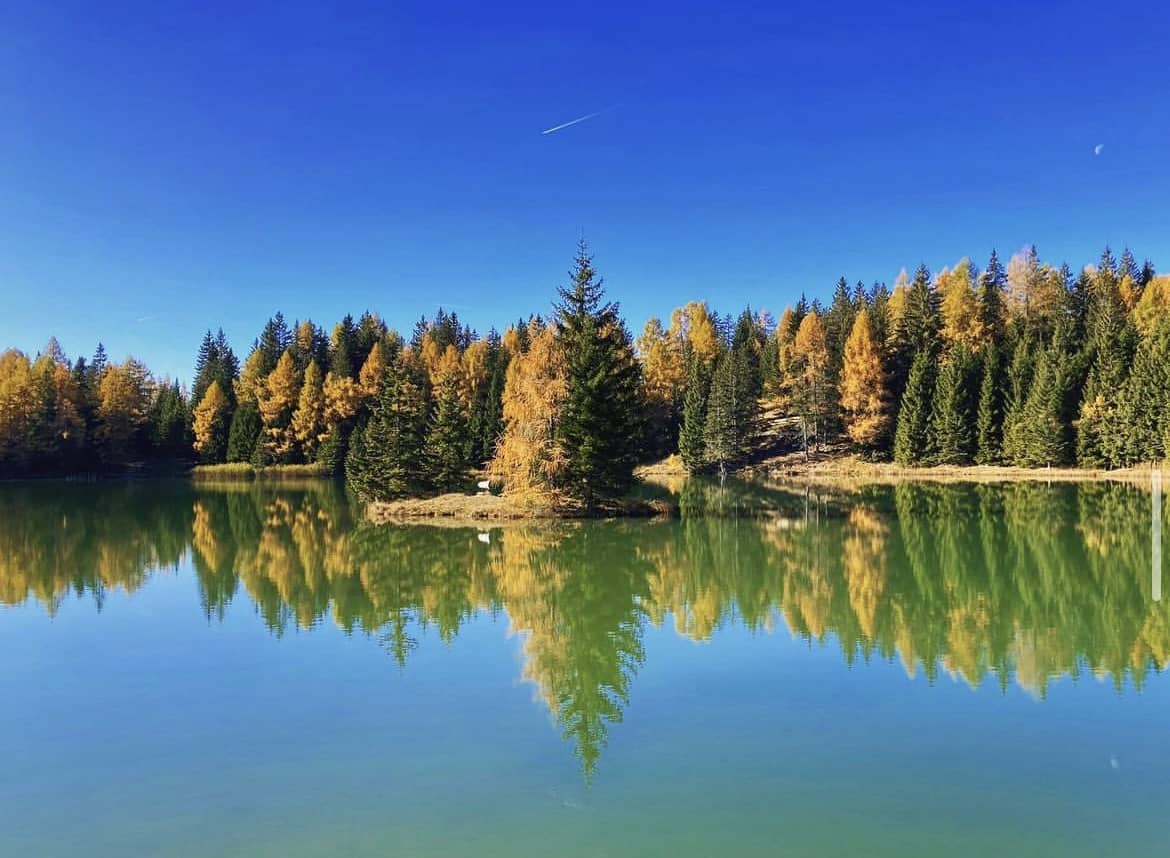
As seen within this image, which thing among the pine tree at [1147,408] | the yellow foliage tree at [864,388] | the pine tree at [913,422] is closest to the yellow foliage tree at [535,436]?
the pine tree at [913,422]

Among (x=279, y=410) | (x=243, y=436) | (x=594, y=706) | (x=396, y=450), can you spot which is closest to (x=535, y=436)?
(x=396, y=450)

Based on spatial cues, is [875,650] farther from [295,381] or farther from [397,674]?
[295,381]

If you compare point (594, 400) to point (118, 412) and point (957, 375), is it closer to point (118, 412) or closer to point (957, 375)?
point (957, 375)

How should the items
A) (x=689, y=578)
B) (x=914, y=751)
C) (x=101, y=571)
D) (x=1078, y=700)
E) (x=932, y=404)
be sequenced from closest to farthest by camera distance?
1. (x=914, y=751)
2. (x=1078, y=700)
3. (x=689, y=578)
4. (x=101, y=571)
5. (x=932, y=404)

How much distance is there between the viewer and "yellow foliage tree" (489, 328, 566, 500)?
32250 mm

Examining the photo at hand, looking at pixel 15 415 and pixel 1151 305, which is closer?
pixel 1151 305

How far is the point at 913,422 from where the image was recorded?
63938mm

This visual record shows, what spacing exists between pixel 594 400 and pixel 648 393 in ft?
140

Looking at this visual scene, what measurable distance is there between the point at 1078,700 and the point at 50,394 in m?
86.8

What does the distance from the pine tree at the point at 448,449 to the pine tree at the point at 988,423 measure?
4188 centimetres

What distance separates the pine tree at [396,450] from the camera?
122ft

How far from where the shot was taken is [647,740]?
30.8ft

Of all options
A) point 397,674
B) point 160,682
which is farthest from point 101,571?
point 397,674

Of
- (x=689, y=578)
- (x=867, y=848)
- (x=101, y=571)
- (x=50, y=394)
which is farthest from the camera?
(x=50, y=394)
